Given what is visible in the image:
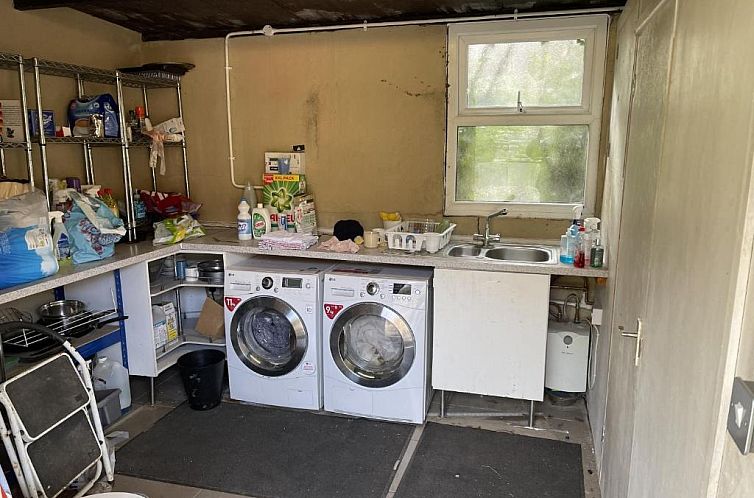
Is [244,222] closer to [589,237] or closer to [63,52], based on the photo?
[63,52]

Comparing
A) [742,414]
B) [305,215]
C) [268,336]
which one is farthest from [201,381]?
[742,414]

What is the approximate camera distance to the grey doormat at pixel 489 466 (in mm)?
2521

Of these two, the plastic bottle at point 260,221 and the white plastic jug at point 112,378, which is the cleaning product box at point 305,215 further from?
the white plastic jug at point 112,378

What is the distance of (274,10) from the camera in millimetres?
3238

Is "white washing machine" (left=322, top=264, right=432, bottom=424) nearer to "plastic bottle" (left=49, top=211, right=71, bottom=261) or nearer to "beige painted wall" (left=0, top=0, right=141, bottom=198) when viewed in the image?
"plastic bottle" (left=49, top=211, right=71, bottom=261)

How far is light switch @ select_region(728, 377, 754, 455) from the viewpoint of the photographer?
30.7 inches

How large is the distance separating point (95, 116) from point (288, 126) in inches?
46.3

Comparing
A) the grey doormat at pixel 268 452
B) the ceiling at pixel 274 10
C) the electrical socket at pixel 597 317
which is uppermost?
the ceiling at pixel 274 10

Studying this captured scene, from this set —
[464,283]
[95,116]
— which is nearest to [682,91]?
[464,283]

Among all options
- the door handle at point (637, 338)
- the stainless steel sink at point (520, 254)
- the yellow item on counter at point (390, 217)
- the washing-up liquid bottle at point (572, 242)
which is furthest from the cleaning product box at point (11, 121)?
the door handle at point (637, 338)

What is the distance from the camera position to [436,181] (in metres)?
3.51

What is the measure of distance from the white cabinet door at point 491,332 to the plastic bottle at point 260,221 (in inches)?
46.4

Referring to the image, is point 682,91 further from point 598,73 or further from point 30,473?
point 30,473

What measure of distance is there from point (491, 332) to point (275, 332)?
130 cm
